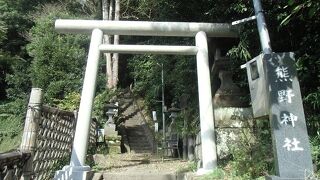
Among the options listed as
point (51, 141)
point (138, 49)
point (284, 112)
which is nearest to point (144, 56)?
point (138, 49)

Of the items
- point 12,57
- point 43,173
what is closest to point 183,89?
point 43,173

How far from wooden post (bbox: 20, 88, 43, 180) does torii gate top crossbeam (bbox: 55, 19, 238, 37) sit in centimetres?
251

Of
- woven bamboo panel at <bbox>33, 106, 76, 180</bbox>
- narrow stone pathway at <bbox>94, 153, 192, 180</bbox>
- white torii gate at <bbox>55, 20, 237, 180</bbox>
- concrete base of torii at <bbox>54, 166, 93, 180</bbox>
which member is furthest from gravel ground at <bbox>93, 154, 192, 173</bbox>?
white torii gate at <bbox>55, 20, 237, 180</bbox>

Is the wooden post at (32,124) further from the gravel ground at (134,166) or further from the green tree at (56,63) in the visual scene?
the green tree at (56,63)

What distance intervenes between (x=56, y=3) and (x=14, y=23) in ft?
10.0

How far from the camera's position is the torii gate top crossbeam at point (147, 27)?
8.23 metres

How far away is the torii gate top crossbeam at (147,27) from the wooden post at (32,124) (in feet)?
8.23

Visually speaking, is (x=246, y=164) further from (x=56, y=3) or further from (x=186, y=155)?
(x=56, y=3)

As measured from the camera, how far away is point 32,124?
6.34 metres

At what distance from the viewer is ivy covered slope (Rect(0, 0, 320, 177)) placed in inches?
246

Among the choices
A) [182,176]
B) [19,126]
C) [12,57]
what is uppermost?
[12,57]

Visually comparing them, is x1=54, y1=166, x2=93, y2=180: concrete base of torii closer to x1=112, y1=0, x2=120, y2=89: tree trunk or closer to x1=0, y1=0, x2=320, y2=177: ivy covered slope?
x1=0, y1=0, x2=320, y2=177: ivy covered slope

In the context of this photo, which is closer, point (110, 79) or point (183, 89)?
point (183, 89)

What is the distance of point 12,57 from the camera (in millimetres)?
21188
